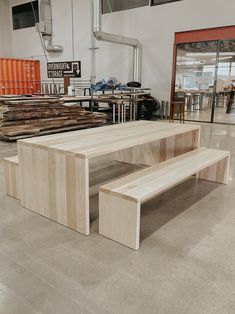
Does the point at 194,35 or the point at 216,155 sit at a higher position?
the point at 194,35

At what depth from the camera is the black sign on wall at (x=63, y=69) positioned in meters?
11.0

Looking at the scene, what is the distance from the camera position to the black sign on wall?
11.0 m

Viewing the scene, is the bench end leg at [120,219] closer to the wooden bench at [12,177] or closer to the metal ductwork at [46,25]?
the wooden bench at [12,177]

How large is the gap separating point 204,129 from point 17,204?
557cm

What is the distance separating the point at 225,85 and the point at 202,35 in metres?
1.52

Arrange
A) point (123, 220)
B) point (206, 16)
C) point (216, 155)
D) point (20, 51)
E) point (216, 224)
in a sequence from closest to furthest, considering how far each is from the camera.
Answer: point (123, 220)
point (216, 224)
point (216, 155)
point (206, 16)
point (20, 51)

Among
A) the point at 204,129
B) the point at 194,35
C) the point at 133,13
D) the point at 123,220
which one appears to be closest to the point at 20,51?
the point at 133,13

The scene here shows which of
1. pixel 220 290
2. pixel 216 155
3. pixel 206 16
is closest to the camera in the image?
pixel 220 290

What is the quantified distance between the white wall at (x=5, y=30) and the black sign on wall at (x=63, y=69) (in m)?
2.88

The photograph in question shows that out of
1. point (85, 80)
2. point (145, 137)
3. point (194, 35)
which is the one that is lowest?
point (145, 137)

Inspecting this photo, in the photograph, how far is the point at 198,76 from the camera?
8641 mm

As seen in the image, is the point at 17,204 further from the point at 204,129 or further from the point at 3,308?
the point at 204,129

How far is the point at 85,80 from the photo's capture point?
428 inches

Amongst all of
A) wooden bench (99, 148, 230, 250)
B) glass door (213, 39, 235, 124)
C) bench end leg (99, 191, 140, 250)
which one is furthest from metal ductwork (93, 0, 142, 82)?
bench end leg (99, 191, 140, 250)
